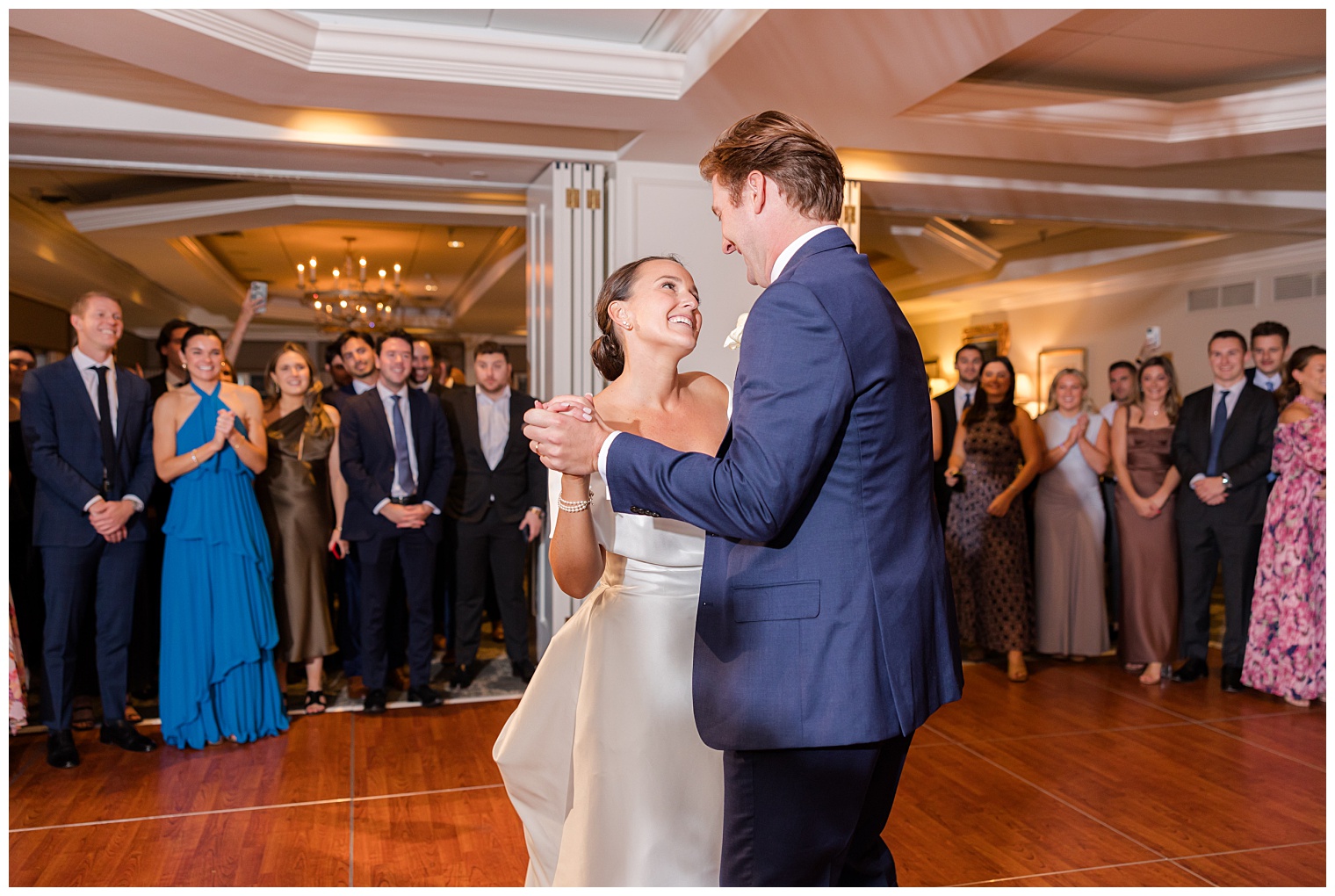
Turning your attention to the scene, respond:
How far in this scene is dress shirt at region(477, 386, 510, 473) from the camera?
205 inches

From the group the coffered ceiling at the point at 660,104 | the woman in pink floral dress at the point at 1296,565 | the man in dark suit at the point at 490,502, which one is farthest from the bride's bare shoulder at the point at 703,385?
the woman in pink floral dress at the point at 1296,565

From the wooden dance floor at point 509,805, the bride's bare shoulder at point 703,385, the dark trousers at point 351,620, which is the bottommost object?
the wooden dance floor at point 509,805

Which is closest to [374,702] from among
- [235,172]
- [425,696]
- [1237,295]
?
[425,696]

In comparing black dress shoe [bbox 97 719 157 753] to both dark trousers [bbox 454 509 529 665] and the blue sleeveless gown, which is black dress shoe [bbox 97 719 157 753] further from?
dark trousers [bbox 454 509 529 665]

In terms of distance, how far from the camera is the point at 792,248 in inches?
60.9

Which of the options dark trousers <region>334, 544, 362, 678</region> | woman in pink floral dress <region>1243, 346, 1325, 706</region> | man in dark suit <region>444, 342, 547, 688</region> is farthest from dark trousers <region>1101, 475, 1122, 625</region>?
dark trousers <region>334, 544, 362, 678</region>

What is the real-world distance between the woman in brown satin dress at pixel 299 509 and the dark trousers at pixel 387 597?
0.65ft

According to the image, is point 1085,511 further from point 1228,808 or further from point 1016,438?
point 1228,808

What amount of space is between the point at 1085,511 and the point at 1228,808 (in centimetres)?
236

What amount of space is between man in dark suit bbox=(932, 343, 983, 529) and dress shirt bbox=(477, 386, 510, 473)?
2450 millimetres

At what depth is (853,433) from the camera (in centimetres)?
144

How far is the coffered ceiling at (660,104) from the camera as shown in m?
3.79

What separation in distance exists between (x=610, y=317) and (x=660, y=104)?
2.44m

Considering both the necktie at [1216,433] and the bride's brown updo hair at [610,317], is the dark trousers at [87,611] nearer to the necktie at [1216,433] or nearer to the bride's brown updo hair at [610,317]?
the bride's brown updo hair at [610,317]
